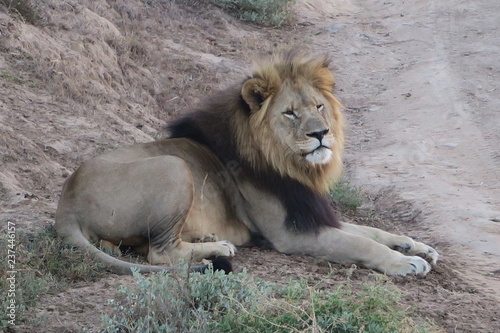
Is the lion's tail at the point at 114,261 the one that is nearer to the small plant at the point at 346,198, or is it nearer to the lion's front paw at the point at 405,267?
the lion's front paw at the point at 405,267

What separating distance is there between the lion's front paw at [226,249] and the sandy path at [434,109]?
1.75 meters

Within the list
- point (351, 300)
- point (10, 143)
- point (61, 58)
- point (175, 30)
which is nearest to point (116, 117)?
point (61, 58)

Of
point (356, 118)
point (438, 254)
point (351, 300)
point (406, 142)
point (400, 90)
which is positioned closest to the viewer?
point (351, 300)

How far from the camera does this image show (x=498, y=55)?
13.0 m

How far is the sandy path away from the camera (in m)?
7.50

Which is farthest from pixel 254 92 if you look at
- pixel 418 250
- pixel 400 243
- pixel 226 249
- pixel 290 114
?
pixel 418 250

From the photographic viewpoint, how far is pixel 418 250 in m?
6.22

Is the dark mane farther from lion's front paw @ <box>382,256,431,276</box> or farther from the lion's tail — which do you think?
the lion's tail

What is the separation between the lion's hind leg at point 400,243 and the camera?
6207mm

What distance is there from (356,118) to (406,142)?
1.34 meters

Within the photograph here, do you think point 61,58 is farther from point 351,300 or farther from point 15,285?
point 351,300

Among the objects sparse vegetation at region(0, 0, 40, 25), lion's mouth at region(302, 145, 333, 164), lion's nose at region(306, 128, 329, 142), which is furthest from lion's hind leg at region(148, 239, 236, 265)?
sparse vegetation at region(0, 0, 40, 25)

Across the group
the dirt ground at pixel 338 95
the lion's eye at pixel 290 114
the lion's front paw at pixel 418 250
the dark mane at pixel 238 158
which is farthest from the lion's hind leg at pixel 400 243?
the lion's eye at pixel 290 114

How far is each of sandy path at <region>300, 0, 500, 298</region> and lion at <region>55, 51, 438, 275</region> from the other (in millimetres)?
1162
